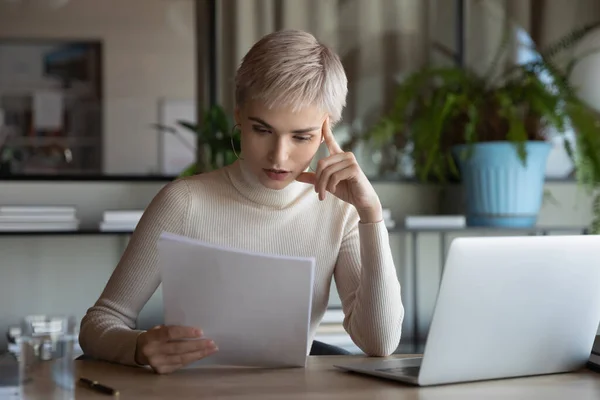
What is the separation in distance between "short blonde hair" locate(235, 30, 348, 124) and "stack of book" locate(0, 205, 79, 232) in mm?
1624

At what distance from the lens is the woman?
64.7 inches

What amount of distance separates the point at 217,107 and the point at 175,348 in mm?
2111

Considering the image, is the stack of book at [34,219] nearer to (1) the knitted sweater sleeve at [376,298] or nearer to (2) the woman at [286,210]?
(2) the woman at [286,210]

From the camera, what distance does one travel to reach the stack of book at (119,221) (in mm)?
3203

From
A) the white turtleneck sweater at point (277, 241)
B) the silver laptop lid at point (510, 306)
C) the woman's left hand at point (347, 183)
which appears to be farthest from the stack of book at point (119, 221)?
the silver laptop lid at point (510, 306)

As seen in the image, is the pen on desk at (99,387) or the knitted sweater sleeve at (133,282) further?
the knitted sweater sleeve at (133,282)

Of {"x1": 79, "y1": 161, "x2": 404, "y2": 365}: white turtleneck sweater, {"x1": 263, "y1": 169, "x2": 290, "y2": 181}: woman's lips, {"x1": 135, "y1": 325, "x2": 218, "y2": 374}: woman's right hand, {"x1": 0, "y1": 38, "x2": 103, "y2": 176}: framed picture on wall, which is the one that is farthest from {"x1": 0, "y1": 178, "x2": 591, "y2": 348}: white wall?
{"x1": 135, "y1": 325, "x2": 218, "y2": 374}: woman's right hand

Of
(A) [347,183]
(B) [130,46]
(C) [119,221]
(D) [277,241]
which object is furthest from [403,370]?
(B) [130,46]

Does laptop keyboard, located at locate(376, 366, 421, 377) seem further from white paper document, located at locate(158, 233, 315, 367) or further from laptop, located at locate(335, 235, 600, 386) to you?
white paper document, located at locate(158, 233, 315, 367)

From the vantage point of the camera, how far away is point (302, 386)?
1253 mm

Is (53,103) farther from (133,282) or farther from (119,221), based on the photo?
(133,282)

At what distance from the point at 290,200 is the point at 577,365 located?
0.71 m

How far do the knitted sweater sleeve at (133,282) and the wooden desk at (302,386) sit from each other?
6.8 inches

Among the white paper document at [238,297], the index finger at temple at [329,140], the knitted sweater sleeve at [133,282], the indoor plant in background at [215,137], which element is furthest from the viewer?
the indoor plant in background at [215,137]
